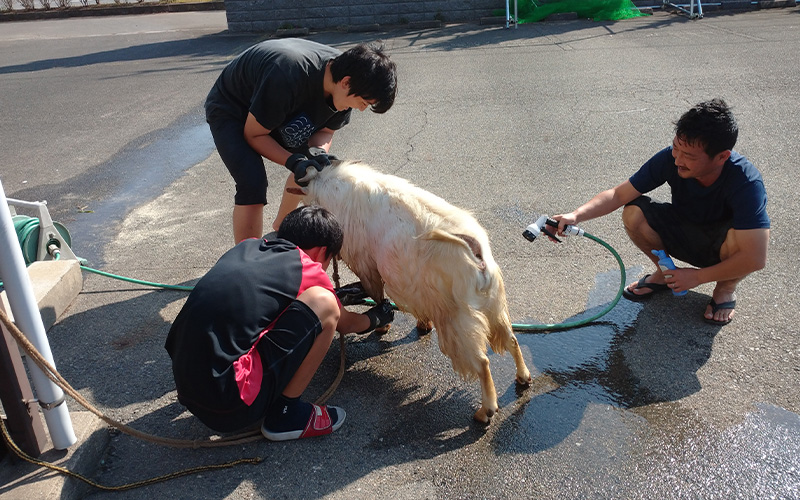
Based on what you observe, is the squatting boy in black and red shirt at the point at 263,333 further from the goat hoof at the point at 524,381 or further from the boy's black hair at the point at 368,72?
the goat hoof at the point at 524,381

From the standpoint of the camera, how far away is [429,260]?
3.02 m

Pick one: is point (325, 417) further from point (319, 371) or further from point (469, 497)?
point (469, 497)

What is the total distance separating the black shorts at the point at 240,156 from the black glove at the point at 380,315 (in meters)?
1.13

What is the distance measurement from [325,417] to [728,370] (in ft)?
6.93

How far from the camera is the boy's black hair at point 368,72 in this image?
3375 mm

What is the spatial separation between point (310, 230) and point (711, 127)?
7.11 ft

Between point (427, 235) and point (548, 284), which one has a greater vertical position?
point (427, 235)

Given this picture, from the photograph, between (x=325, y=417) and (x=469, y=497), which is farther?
(x=325, y=417)

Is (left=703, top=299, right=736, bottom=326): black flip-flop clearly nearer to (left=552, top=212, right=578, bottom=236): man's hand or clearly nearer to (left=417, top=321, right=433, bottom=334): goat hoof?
(left=552, top=212, right=578, bottom=236): man's hand

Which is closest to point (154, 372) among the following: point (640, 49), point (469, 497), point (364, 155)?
point (469, 497)

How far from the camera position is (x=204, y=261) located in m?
4.73

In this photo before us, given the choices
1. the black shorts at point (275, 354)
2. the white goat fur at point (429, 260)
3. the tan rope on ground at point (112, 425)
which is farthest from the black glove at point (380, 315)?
the black shorts at point (275, 354)

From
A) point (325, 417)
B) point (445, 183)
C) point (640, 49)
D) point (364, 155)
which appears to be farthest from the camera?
point (640, 49)

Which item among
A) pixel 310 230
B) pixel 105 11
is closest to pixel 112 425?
pixel 310 230
